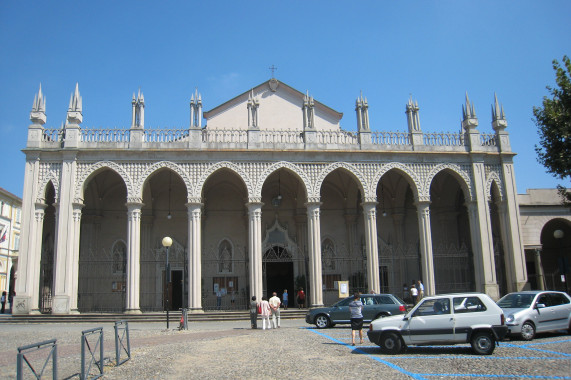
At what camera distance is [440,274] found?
26641mm

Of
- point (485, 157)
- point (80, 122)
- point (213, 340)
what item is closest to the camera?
point (213, 340)

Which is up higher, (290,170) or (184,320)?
(290,170)

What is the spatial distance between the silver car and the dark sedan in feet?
14.9

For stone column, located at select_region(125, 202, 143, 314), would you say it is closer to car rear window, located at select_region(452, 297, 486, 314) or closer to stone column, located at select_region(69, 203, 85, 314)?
stone column, located at select_region(69, 203, 85, 314)

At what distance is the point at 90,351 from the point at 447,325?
7.20 meters

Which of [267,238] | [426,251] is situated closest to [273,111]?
[267,238]

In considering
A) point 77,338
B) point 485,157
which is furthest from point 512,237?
point 77,338

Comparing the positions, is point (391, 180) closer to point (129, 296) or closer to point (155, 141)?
point (155, 141)

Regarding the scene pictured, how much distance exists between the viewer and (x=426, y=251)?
2319 centimetres

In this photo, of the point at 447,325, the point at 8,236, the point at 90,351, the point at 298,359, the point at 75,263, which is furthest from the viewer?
the point at 8,236

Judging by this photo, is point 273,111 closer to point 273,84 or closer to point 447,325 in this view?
point 273,84

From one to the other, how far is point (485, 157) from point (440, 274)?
6653 millimetres

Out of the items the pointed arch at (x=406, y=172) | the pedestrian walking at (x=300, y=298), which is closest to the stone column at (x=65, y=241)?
the pedestrian walking at (x=300, y=298)

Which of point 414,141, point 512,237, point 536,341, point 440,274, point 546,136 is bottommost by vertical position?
point 536,341
